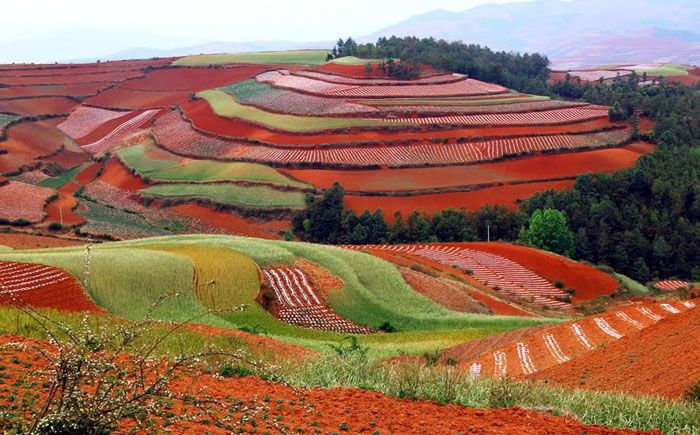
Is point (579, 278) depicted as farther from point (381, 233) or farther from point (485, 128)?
point (485, 128)

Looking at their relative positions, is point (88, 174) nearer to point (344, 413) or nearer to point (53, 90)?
point (53, 90)

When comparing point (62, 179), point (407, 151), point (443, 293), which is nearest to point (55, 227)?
point (62, 179)

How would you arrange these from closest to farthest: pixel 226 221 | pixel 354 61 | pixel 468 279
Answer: pixel 468 279, pixel 226 221, pixel 354 61

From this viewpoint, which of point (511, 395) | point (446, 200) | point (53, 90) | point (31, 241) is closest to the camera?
point (511, 395)

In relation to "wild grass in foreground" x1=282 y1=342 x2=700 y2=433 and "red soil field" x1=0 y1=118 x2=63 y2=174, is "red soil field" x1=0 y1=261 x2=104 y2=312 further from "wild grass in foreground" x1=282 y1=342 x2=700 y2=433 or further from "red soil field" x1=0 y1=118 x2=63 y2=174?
"red soil field" x1=0 y1=118 x2=63 y2=174

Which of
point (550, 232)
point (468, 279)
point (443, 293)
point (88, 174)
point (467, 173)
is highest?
point (443, 293)

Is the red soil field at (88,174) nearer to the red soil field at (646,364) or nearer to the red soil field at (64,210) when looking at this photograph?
the red soil field at (64,210)

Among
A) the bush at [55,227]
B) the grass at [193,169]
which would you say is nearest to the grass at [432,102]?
the grass at [193,169]
